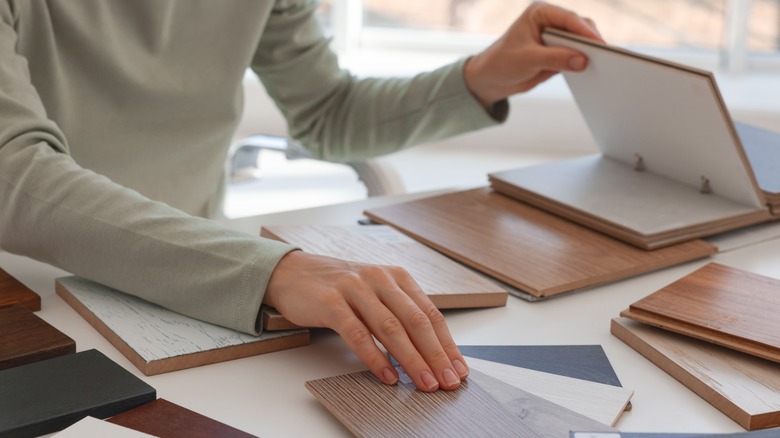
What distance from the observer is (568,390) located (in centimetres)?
77

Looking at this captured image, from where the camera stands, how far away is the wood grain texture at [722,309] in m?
0.82

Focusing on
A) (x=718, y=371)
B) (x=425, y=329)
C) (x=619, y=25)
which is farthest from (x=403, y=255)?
(x=619, y=25)

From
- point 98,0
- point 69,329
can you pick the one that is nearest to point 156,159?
point 98,0

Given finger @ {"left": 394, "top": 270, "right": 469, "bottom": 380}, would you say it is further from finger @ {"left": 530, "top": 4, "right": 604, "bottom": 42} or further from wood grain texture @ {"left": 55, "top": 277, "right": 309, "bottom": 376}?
finger @ {"left": 530, "top": 4, "right": 604, "bottom": 42}

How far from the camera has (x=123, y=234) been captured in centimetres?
91

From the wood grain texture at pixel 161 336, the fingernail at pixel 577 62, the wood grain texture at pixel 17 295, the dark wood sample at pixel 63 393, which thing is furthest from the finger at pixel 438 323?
the fingernail at pixel 577 62

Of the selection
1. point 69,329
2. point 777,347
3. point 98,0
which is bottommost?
point 69,329

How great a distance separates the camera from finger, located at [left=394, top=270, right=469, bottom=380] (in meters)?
0.77

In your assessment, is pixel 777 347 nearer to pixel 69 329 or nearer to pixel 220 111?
pixel 69 329

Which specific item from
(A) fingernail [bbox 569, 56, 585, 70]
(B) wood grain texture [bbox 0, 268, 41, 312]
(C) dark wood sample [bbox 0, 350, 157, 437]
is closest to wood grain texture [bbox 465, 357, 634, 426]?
(C) dark wood sample [bbox 0, 350, 157, 437]

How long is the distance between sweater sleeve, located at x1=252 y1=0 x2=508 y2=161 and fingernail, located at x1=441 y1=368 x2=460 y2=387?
674 millimetres

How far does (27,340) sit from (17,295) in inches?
4.8

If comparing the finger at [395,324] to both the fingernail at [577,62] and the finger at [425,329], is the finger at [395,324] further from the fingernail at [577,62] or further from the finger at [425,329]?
the fingernail at [577,62]

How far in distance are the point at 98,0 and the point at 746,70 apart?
1.94 m
